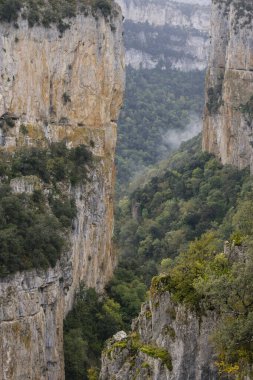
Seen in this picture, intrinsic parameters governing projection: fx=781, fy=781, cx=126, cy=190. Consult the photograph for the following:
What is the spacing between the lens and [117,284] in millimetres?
43906

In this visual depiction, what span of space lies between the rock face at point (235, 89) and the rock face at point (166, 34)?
68.3 m

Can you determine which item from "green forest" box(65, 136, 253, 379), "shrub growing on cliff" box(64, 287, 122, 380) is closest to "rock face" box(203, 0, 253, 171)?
"green forest" box(65, 136, 253, 379)

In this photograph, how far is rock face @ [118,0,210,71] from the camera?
13850cm

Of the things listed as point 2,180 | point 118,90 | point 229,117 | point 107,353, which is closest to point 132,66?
point 229,117

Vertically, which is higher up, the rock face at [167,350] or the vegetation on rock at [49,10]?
the vegetation on rock at [49,10]

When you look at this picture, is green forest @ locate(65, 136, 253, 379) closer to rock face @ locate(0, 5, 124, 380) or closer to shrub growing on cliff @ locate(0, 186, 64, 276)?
rock face @ locate(0, 5, 124, 380)

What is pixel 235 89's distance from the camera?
63844mm

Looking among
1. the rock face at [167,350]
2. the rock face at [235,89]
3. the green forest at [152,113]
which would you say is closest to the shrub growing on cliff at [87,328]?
the rock face at [167,350]

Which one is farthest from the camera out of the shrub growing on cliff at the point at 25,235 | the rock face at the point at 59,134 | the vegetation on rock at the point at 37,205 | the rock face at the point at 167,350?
the vegetation on rock at the point at 37,205

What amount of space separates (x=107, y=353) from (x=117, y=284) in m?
20.5

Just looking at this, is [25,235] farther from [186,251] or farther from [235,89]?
[235,89]

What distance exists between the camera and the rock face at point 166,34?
13850 cm

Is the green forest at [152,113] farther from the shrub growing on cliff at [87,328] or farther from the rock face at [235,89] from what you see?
the shrub growing on cliff at [87,328]

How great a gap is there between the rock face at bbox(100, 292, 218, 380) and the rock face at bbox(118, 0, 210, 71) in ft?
379
